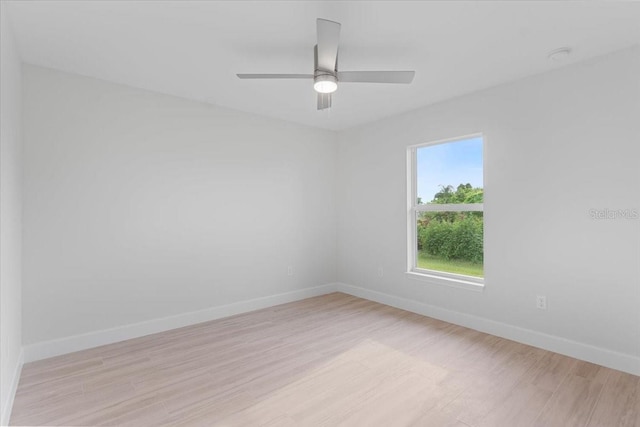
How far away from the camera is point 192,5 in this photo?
1.97m

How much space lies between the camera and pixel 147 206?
10.7 ft

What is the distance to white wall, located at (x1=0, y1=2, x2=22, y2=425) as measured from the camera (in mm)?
1841

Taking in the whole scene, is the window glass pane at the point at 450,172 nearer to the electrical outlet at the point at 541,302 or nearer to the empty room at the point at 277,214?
the empty room at the point at 277,214

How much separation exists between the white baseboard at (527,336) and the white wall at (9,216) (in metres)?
3.60

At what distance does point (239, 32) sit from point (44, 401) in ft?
9.27

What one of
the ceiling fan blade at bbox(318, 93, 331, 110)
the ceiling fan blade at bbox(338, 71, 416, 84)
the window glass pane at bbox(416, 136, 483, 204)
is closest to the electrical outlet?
the window glass pane at bbox(416, 136, 483, 204)

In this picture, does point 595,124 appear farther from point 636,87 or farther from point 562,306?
point 562,306

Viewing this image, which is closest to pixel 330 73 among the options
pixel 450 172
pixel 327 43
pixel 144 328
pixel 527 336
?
pixel 327 43

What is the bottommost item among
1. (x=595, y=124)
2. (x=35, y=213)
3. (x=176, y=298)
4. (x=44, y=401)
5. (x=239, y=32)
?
(x=44, y=401)

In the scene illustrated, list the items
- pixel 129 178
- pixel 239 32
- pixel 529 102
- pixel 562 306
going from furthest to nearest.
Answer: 1. pixel 129 178
2. pixel 529 102
3. pixel 562 306
4. pixel 239 32

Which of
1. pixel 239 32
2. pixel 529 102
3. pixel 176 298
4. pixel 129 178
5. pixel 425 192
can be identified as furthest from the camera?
pixel 425 192

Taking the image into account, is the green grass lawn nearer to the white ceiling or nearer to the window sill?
the window sill

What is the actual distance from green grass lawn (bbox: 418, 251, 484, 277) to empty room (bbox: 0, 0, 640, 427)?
3cm

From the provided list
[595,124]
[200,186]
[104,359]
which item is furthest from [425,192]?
[104,359]
